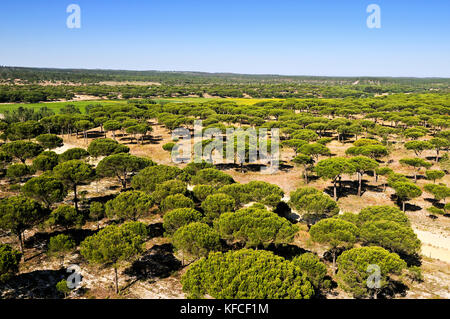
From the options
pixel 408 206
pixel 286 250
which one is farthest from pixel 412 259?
pixel 408 206

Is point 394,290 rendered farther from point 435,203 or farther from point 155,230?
point 155,230

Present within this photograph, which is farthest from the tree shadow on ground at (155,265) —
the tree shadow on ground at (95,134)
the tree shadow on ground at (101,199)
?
the tree shadow on ground at (95,134)

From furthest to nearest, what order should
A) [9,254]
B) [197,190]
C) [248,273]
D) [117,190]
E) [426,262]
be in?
1. [117,190]
2. [197,190]
3. [426,262]
4. [9,254]
5. [248,273]

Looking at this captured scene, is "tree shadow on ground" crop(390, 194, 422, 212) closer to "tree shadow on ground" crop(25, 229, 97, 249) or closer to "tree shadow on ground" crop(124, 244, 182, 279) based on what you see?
"tree shadow on ground" crop(124, 244, 182, 279)

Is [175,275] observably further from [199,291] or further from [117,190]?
[117,190]

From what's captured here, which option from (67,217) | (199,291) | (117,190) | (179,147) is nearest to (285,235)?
(199,291)

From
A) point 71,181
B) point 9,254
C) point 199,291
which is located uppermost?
point 71,181

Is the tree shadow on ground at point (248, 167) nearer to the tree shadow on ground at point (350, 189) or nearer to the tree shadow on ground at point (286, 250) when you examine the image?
the tree shadow on ground at point (350, 189)
